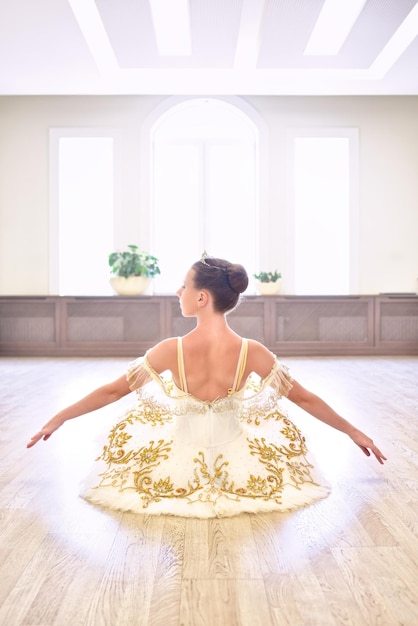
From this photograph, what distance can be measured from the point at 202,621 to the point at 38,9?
5.16 metres

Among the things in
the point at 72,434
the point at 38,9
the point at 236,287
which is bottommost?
the point at 72,434

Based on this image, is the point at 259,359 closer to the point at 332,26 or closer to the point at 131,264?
the point at 332,26

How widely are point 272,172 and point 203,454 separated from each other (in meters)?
5.86

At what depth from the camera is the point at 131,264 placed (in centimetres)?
676

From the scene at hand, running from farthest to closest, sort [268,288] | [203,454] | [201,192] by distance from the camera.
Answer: [201,192] < [268,288] < [203,454]

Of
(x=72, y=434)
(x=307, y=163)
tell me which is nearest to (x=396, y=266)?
(x=307, y=163)

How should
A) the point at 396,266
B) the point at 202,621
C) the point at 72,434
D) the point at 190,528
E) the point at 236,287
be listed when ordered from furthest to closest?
1. the point at 396,266
2. the point at 72,434
3. the point at 236,287
4. the point at 190,528
5. the point at 202,621

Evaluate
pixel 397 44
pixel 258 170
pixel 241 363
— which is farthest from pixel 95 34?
pixel 241 363

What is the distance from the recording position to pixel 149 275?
6840 mm

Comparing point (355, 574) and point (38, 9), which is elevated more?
point (38, 9)

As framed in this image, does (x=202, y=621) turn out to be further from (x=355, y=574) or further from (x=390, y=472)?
(x=390, y=472)

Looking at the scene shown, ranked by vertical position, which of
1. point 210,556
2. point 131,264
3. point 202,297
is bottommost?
point 210,556

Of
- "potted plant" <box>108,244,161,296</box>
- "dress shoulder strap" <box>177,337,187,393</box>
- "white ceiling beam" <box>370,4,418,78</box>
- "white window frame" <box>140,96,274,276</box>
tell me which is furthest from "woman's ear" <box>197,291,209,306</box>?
"white window frame" <box>140,96,274,276</box>

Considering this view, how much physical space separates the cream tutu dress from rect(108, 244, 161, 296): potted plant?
476 centimetres
